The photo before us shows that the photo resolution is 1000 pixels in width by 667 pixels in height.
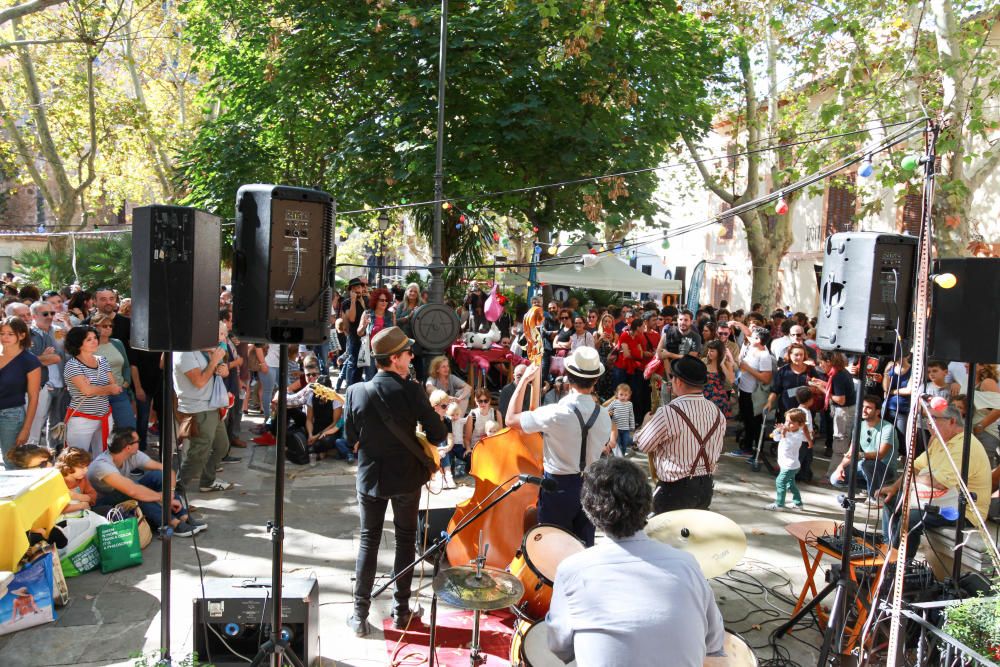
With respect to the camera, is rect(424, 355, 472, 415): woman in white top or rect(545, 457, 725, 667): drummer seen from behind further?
Answer: rect(424, 355, 472, 415): woman in white top

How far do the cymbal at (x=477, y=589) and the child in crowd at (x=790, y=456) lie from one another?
465 centimetres

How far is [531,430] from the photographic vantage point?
469 centimetres

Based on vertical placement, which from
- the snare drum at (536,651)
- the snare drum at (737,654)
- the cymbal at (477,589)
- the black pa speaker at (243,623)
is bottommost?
the black pa speaker at (243,623)

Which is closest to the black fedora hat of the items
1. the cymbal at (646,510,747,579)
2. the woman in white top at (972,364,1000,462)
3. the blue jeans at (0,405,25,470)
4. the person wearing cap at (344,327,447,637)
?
the cymbal at (646,510,747,579)

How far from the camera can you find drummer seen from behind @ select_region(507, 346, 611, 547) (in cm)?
461

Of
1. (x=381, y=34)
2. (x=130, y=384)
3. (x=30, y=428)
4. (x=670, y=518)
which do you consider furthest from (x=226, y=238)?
(x=670, y=518)

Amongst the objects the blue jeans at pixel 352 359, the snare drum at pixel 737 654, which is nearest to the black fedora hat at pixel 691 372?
the snare drum at pixel 737 654

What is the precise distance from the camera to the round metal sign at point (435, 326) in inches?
349

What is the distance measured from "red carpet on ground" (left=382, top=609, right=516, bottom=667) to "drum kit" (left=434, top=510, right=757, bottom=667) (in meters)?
0.39

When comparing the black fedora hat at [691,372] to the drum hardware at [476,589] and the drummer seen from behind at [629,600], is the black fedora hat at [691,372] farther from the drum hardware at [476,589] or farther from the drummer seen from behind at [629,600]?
the drummer seen from behind at [629,600]

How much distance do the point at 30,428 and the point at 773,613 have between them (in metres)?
6.15

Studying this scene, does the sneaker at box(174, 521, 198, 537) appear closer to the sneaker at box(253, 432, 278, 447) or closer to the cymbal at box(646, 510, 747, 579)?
the sneaker at box(253, 432, 278, 447)

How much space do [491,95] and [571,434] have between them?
8.69 meters

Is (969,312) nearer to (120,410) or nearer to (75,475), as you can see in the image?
(75,475)
